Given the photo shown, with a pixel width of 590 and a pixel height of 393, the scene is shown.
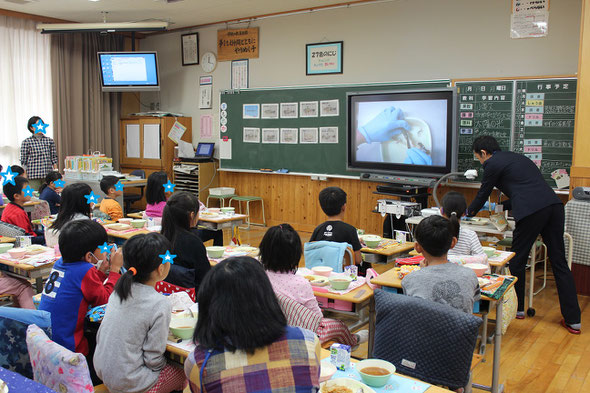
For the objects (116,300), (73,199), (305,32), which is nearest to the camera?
(116,300)

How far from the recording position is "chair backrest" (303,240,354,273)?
132 inches

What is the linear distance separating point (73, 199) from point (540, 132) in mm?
4490

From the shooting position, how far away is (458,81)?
5855 millimetres

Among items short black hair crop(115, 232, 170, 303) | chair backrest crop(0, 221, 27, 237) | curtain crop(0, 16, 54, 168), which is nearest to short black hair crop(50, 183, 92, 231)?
chair backrest crop(0, 221, 27, 237)

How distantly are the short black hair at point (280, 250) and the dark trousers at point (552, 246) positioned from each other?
2.53 m

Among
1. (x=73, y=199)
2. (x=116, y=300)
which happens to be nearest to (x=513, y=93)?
(x=73, y=199)

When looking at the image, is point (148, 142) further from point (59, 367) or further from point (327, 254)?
point (59, 367)

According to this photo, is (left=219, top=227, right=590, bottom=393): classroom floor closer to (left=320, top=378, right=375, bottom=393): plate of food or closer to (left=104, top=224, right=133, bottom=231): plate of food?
(left=320, top=378, right=375, bottom=393): plate of food

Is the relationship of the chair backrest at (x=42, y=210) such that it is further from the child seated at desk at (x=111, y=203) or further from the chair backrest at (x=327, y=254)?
Answer: the chair backrest at (x=327, y=254)

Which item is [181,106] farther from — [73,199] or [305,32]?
[73,199]

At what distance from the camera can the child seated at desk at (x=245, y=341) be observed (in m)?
1.43

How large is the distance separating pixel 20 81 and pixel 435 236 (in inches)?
304

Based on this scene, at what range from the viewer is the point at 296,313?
7.61 feet

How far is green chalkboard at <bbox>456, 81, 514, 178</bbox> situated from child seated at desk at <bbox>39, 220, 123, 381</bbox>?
4412 millimetres
